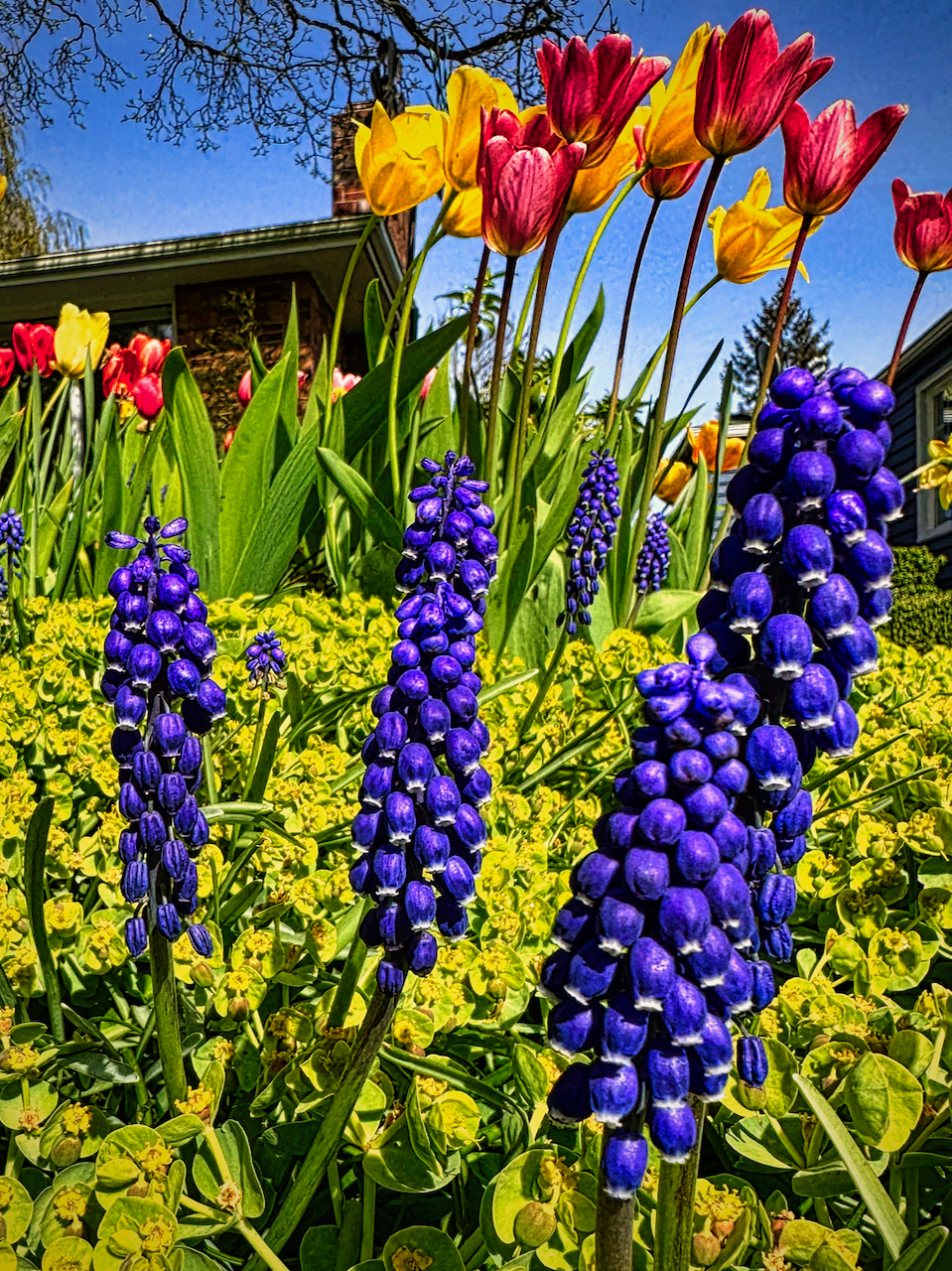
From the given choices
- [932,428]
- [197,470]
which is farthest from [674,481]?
[932,428]

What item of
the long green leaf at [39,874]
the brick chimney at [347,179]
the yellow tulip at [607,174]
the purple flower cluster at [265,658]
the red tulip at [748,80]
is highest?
the brick chimney at [347,179]

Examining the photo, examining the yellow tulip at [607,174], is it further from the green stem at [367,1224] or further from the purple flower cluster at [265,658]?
the green stem at [367,1224]

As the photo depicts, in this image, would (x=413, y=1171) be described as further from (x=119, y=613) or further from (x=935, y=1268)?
(x=119, y=613)

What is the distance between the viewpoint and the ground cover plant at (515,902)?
67 cm

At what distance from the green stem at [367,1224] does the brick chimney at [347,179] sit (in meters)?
13.0

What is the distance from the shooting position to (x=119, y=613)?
3.52 feet

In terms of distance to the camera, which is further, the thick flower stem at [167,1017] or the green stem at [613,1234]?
the thick flower stem at [167,1017]

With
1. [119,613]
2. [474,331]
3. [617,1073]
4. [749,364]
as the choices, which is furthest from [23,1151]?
[749,364]

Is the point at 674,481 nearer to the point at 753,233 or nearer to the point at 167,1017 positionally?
the point at 753,233

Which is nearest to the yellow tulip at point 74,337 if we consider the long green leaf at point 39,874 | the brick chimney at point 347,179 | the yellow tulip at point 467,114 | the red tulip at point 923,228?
the yellow tulip at point 467,114

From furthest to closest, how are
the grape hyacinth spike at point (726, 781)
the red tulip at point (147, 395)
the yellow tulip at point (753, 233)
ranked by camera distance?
the red tulip at point (147, 395) → the yellow tulip at point (753, 233) → the grape hyacinth spike at point (726, 781)

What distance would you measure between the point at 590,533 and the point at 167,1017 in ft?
5.65

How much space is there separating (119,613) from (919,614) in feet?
44.9

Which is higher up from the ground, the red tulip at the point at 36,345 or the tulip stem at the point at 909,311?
the red tulip at the point at 36,345
